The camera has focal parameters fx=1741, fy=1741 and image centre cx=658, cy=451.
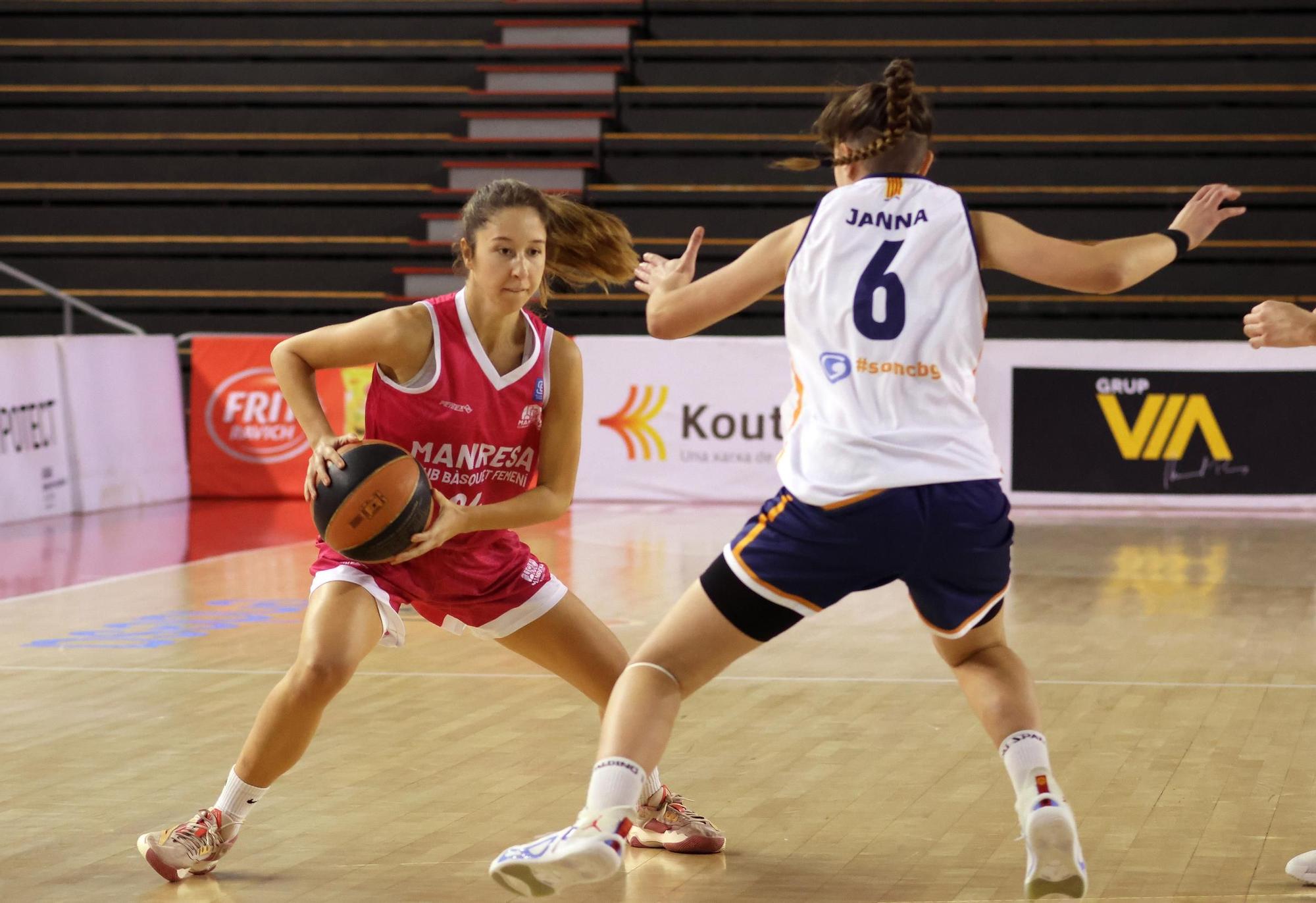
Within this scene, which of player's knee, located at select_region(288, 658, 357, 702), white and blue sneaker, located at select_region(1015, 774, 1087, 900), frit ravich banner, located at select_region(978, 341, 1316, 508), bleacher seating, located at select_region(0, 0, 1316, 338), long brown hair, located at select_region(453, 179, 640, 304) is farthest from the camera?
bleacher seating, located at select_region(0, 0, 1316, 338)

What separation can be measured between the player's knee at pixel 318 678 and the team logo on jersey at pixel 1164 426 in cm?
916

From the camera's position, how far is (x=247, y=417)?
12.9 meters

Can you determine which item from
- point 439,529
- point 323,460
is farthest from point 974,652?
point 323,460

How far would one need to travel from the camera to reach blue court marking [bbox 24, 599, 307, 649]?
23.1 ft

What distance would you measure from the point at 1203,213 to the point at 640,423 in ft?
30.7

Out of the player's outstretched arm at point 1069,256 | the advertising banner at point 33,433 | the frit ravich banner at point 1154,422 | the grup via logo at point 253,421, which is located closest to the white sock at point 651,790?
the player's outstretched arm at point 1069,256

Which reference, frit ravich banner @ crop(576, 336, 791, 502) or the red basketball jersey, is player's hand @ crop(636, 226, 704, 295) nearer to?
the red basketball jersey

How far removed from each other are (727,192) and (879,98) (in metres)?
12.6

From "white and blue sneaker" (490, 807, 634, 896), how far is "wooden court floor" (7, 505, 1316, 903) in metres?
0.78

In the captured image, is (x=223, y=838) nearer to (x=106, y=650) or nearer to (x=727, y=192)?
(x=106, y=650)

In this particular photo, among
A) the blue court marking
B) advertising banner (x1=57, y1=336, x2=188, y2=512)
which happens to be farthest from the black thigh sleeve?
advertising banner (x1=57, y1=336, x2=188, y2=512)

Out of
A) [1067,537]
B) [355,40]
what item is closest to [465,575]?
[1067,537]

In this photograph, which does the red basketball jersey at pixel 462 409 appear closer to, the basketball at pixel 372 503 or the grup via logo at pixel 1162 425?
the basketball at pixel 372 503

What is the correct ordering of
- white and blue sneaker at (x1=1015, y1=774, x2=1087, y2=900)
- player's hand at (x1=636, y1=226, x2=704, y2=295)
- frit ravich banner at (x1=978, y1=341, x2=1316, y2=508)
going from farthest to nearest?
frit ravich banner at (x1=978, y1=341, x2=1316, y2=508), player's hand at (x1=636, y1=226, x2=704, y2=295), white and blue sneaker at (x1=1015, y1=774, x2=1087, y2=900)
